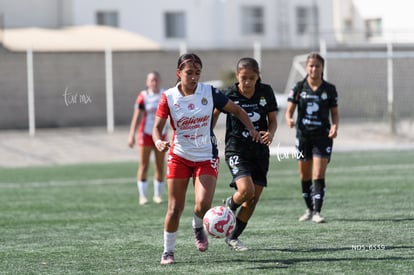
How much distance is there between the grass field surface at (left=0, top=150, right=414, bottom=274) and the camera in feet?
29.8

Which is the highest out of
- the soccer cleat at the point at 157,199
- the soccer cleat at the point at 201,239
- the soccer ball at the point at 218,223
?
the soccer ball at the point at 218,223

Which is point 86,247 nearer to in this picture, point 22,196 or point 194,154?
point 194,154

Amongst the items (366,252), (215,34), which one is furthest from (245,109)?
(215,34)

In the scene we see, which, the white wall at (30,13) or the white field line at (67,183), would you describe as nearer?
the white field line at (67,183)

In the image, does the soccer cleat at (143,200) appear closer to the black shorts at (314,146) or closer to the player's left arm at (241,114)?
the black shorts at (314,146)

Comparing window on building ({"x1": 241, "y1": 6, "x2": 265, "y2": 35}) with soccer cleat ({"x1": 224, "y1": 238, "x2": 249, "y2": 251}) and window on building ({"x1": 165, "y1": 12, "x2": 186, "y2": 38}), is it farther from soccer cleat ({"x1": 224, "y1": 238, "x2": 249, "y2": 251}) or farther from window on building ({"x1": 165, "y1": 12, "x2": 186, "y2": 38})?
soccer cleat ({"x1": 224, "y1": 238, "x2": 249, "y2": 251})

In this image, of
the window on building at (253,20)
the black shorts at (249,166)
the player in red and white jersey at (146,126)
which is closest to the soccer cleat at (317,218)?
the black shorts at (249,166)

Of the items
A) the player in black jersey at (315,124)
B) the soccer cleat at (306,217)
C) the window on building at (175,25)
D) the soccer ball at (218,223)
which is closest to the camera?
the soccer ball at (218,223)

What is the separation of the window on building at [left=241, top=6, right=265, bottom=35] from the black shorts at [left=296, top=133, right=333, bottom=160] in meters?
38.7

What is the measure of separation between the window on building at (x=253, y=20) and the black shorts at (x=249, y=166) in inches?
1614

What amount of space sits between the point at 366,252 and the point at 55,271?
295 cm

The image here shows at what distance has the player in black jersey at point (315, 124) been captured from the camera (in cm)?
1233

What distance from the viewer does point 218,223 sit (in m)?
9.18

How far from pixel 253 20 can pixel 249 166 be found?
4151 cm
